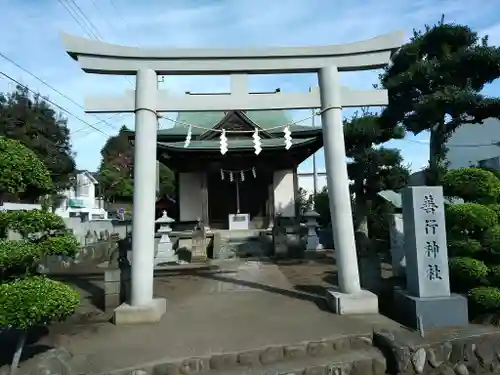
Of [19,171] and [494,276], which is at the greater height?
[19,171]

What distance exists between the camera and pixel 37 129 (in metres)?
21.2

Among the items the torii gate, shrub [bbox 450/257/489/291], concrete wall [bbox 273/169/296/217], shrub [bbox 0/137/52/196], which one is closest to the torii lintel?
the torii gate

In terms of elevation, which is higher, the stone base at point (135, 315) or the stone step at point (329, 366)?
the stone base at point (135, 315)

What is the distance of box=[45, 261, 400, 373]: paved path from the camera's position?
4.44 meters

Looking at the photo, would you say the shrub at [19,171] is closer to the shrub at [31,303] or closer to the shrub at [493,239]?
the shrub at [31,303]

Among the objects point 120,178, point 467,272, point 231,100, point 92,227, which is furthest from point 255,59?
point 120,178

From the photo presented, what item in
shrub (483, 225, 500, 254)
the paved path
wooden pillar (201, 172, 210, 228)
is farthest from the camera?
wooden pillar (201, 172, 210, 228)

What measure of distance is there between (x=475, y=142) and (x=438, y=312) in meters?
22.9

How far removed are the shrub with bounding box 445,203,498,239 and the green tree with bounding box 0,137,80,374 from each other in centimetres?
568

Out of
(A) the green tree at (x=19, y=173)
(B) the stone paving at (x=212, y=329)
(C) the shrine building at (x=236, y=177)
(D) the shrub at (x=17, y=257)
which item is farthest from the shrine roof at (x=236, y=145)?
(D) the shrub at (x=17, y=257)

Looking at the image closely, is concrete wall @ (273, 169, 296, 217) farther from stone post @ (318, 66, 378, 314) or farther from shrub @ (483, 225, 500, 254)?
shrub @ (483, 225, 500, 254)

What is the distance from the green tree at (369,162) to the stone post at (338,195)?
649 cm

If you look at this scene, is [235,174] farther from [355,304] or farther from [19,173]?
[19,173]

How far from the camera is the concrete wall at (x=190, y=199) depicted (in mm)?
16844
